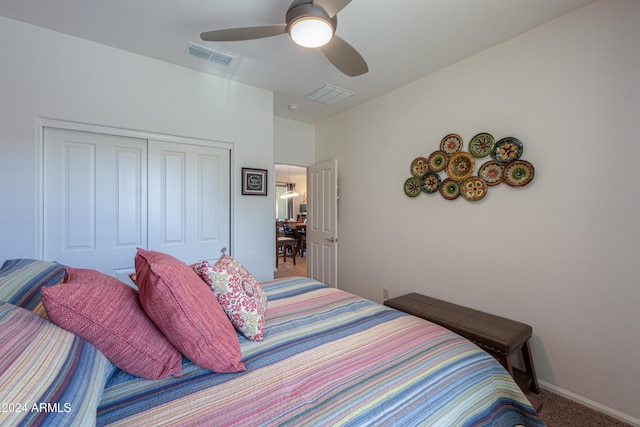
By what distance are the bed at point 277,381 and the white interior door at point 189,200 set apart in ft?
4.71

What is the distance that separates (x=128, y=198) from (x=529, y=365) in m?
3.59

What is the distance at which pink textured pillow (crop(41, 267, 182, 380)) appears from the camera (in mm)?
770

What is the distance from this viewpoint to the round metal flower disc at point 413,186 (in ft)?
9.24

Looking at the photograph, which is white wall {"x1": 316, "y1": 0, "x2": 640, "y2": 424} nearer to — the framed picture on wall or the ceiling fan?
the ceiling fan

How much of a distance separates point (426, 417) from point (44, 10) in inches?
130

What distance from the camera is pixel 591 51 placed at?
1.78 meters

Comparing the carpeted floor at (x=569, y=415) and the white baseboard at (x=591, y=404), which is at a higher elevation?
the white baseboard at (x=591, y=404)

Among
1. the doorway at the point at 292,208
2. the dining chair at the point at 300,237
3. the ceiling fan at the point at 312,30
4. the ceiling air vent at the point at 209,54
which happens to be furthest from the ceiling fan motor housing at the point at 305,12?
the dining chair at the point at 300,237

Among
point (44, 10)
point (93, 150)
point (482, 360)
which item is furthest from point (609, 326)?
point (44, 10)

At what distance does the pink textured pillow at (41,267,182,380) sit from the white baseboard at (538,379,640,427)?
2.54 metres

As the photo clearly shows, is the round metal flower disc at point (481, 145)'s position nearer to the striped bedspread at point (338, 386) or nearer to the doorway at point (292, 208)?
the striped bedspread at point (338, 386)

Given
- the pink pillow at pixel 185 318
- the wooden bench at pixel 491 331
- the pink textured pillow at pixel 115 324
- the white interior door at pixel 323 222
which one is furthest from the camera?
the white interior door at pixel 323 222

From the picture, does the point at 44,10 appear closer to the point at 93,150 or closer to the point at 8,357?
the point at 93,150

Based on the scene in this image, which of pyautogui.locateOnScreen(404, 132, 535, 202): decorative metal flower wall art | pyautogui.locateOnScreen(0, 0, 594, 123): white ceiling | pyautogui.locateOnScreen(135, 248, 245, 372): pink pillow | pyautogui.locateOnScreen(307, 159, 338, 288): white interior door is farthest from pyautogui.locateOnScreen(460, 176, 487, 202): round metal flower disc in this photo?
pyautogui.locateOnScreen(135, 248, 245, 372): pink pillow
